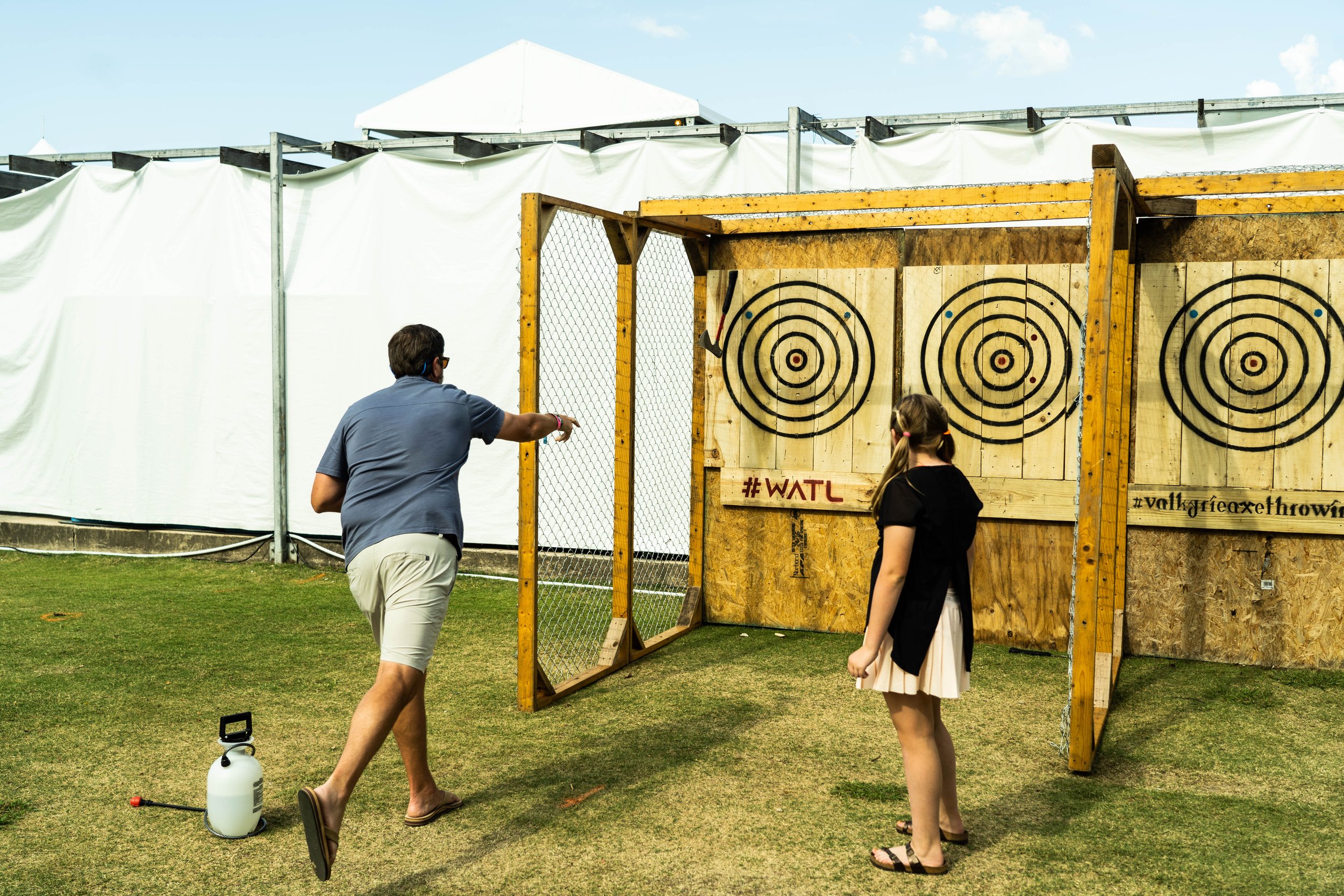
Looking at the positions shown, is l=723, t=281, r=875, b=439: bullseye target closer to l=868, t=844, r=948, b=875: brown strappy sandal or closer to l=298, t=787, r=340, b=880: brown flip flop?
l=868, t=844, r=948, b=875: brown strappy sandal

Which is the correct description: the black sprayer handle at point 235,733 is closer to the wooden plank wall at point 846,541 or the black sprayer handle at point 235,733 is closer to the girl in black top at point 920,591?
the girl in black top at point 920,591

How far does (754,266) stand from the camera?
21.7 ft

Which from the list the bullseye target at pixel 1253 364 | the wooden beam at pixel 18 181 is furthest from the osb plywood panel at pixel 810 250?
the wooden beam at pixel 18 181

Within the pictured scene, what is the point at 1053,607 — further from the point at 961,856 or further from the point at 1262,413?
the point at 961,856

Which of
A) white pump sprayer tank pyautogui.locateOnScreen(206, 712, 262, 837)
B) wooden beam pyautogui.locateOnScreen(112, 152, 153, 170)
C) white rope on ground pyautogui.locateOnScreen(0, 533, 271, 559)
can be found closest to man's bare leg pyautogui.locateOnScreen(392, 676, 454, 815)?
white pump sprayer tank pyautogui.locateOnScreen(206, 712, 262, 837)

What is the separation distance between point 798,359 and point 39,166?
22.1 feet

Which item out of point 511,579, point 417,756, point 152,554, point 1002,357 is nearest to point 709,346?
point 1002,357

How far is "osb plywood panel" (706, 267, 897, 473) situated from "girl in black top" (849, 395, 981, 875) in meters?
3.18

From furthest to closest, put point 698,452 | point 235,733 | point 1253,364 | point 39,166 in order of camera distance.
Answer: point 39,166 → point 698,452 → point 1253,364 → point 235,733

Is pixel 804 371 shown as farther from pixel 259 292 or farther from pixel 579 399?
pixel 259 292

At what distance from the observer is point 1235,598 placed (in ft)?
18.7

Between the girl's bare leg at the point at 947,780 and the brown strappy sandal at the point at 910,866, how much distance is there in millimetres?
122

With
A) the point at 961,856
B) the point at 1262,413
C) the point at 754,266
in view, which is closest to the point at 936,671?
the point at 961,856

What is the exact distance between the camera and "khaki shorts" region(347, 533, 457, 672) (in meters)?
3.29
